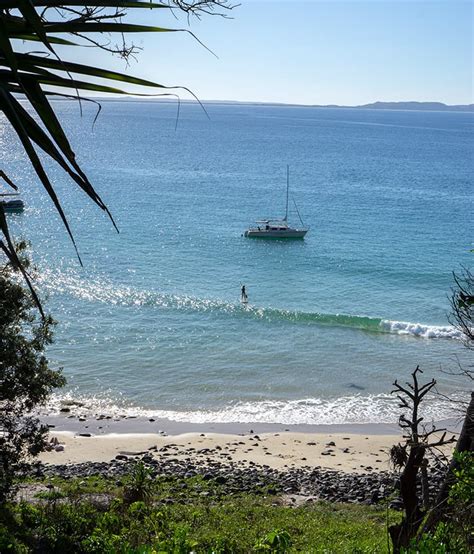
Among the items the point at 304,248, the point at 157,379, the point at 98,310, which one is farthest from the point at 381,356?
the point at 304,248

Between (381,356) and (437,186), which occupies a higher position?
(437,186)

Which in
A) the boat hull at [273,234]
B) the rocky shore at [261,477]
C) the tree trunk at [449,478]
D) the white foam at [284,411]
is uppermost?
the tree trunk at [449,478]

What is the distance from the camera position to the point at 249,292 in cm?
4131

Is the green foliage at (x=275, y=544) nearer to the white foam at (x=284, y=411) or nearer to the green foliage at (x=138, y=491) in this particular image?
the green foliage at (x=138, y=491)

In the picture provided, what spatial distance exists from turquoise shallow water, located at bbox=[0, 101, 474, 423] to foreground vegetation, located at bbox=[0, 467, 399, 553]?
7.77 m

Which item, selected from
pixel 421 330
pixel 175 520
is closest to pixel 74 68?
pixel 175 520

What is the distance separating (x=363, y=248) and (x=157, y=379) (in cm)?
2786

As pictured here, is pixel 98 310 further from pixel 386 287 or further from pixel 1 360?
pixel 1 360

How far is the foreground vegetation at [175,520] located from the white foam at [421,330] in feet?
62.9

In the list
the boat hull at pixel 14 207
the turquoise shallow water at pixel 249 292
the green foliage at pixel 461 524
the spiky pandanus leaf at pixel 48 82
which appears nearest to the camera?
the spiky pandanus leaf at pixel 48 82

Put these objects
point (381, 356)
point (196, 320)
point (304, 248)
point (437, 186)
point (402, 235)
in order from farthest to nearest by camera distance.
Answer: point (437, 186) < point (402, 235) < point (304, 248) < point (196, 320) < point (381, 356)

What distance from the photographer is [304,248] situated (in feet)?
173

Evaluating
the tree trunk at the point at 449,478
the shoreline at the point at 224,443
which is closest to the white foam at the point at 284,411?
the shoreline at the point at 224,443

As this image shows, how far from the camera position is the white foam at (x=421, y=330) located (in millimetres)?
34875
